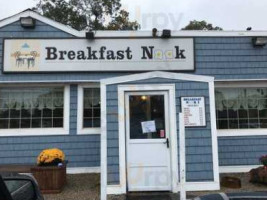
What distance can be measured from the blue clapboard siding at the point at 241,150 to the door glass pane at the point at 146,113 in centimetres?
282

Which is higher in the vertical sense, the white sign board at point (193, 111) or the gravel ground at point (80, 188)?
the white sign board at point (193, 111)

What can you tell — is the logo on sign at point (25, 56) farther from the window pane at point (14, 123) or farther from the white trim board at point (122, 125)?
the white trim board at point (122, 125)

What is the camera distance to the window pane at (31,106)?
9.02m

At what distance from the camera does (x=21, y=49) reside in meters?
8.84

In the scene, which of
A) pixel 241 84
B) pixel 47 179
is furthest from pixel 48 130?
pixel 241 84

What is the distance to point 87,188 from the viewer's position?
24.1ft

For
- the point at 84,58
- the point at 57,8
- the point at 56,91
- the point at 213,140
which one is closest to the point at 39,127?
the point at 56,91

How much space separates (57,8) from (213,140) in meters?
22.4

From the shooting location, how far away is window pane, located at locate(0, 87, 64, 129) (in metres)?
9.02

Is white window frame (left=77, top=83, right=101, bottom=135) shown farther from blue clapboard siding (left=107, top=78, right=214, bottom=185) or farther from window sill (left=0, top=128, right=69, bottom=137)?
blue clapboard siding (left=107, top=78, right=214, bottom=185)

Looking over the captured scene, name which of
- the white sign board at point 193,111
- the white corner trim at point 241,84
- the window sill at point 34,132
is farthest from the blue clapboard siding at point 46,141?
the white corner trim at point 241,84

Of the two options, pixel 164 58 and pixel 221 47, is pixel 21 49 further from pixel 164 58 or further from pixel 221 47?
pixel 221 47

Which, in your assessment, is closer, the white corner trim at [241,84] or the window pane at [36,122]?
the window pane at [36,122]

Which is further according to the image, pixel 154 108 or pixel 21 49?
pixel 21 49
